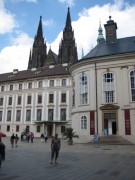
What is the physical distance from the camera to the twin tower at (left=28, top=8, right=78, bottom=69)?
95.9 metres

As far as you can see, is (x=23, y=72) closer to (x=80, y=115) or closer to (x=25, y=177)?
(x=80, y=115)

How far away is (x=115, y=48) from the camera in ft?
121

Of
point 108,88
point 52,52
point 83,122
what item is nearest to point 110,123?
point 83,122

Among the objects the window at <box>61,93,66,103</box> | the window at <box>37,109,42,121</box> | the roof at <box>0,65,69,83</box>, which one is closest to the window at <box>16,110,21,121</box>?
the window at <box>37,109,42,121</box>

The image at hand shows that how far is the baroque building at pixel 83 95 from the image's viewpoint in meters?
32.2

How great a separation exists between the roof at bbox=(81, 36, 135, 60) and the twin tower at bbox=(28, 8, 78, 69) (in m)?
55.5

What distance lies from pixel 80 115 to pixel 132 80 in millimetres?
9481

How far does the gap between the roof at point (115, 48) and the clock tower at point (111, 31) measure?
3.07 feet

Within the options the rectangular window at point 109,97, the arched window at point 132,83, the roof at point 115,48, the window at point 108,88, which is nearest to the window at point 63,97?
the roof at point 115,48

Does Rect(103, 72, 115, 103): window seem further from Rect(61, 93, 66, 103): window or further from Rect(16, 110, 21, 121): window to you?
Rect(16, 110, 21, 121): window

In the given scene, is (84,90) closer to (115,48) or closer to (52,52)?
(115,48)

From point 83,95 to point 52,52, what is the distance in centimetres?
6734

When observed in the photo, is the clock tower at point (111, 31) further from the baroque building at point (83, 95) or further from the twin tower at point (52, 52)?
the twin tower at point (52, 52)

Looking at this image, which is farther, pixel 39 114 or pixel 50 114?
pixel 39 114
